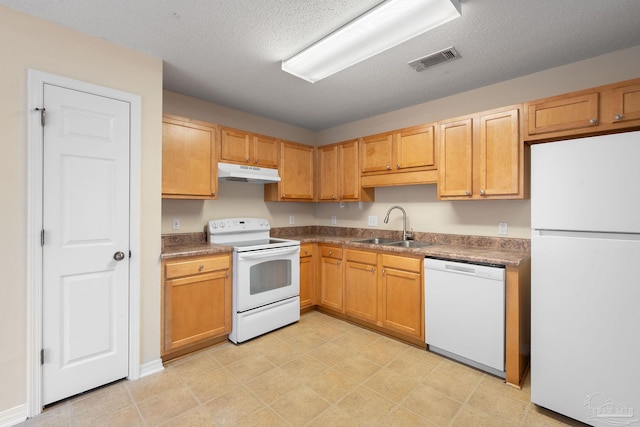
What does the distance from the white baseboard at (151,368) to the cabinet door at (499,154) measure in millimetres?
3094

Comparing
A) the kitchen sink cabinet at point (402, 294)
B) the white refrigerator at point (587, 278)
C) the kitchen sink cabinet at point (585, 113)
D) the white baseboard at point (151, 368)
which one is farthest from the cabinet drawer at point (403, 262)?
the white baseboard at point (151, 368)

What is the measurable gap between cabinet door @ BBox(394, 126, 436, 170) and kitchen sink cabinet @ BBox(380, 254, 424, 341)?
1.00m

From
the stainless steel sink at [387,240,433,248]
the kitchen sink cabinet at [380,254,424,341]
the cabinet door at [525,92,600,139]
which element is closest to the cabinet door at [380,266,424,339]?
the kitchen sink cabinet at [380,254,424,341]

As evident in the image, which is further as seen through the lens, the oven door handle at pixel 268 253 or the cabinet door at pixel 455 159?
the oven door handle at pixel 268 253

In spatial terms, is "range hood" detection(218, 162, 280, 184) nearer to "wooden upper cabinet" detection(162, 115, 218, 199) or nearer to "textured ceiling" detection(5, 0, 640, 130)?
"wooden upper cabinet" detection(162, 115, 218, 199)

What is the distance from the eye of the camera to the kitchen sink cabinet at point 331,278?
3.32m

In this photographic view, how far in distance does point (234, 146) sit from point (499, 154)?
259 cm

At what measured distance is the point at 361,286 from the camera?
310 cm

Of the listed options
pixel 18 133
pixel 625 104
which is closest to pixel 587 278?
pixel 625 104

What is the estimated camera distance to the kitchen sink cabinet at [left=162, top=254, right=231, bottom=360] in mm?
2396

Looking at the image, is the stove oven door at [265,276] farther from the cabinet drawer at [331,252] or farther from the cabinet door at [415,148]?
the cabinet door at [415,148]

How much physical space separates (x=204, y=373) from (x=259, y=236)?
1661 mm

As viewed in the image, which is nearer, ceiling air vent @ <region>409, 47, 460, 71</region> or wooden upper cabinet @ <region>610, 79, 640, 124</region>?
wooden upper cabinet @ <region>610, 79, 640, 124</region>

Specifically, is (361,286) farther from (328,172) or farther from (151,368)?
(151,368)
